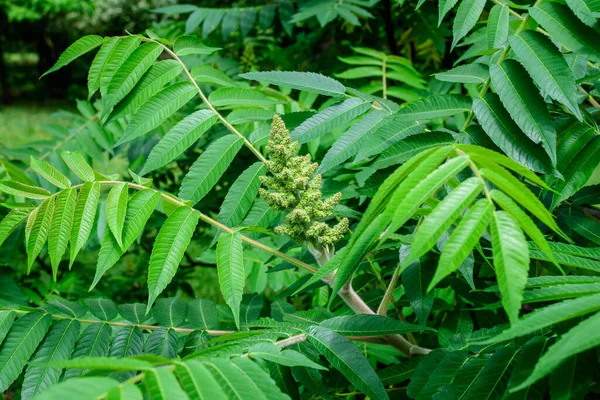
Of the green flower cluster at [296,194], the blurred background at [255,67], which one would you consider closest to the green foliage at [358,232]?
the green flower cluster at [296,194]

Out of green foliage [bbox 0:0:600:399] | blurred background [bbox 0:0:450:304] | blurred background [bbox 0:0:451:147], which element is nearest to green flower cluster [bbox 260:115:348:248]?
green foliage [bbox 0:0:600:399]

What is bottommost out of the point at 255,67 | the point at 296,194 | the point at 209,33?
the point at 296,194

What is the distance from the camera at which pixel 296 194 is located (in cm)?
174

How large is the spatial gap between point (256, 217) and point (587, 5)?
1.18 m

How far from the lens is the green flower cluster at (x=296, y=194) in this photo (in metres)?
1.70

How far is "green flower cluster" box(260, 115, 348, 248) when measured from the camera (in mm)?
1702

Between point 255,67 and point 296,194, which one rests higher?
point 255,67

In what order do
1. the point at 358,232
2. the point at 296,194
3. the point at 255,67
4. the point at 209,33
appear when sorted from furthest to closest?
the point at 209,33 → the point at 255,67 → the point at 296,194 → the point at 358,232

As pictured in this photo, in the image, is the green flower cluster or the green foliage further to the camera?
the green flower cluster

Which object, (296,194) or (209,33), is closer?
(296,194)

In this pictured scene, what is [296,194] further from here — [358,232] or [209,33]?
[209,33]

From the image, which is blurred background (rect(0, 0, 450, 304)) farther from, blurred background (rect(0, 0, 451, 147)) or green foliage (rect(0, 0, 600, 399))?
green foliage (rect(0, 0, 600, 399))

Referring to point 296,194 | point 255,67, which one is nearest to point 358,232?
point 296,194

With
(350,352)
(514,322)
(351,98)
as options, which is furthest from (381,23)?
(514,322)
